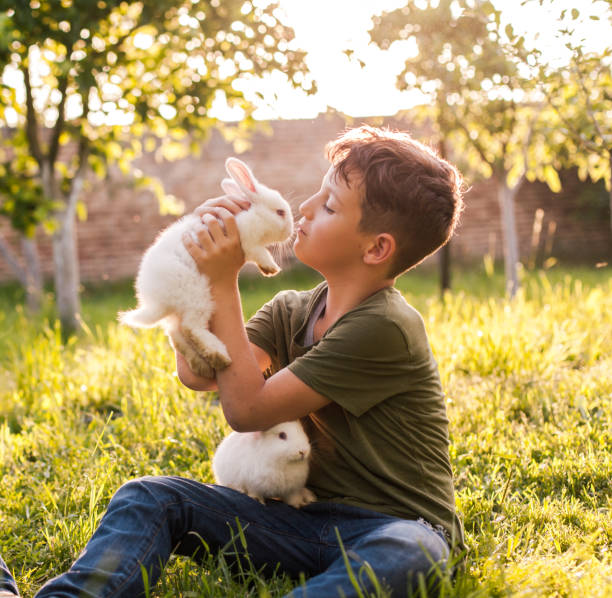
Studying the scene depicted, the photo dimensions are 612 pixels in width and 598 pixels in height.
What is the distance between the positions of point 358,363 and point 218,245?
19.4 inches

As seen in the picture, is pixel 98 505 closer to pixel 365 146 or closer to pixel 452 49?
pixel 365 146

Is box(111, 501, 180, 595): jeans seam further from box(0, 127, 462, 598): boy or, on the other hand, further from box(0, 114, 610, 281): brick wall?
box(0, 114, 610, 281): brick wall

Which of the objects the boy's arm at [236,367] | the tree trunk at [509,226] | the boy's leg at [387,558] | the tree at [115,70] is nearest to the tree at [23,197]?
the tree at [115,70]

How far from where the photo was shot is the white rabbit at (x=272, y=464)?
5.69 ft

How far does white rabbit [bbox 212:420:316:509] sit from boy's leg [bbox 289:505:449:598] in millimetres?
208

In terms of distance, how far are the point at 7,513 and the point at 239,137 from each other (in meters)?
4.39

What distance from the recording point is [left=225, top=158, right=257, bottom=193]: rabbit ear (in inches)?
72.2

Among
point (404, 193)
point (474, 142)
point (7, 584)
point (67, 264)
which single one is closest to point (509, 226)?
point (474, 142)

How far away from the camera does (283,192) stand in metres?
9.73

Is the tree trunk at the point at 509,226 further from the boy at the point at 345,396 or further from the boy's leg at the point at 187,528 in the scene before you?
the boy's leg at the point at 187,528

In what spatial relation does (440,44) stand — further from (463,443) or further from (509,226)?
(463,443)

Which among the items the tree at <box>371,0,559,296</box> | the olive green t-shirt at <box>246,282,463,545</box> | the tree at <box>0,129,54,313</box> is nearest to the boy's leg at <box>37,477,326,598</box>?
the olive green t-shirt at <box>246,282,463,545</box>

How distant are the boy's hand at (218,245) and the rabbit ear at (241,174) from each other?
60 mm

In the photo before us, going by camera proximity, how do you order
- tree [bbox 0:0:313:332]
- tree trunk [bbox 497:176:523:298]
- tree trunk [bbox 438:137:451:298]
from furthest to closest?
tree trunk [bbox 438:137:451:298]
tree trunk [bbox 497:176:523:298]
tree [bbox 0:0:313:332]
